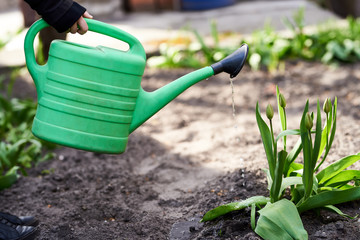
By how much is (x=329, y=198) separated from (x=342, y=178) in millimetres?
116

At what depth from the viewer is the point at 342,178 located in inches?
66.6

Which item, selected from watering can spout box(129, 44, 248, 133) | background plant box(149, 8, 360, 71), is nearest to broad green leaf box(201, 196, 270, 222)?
watering can spout box(129, 44, 248, 133)

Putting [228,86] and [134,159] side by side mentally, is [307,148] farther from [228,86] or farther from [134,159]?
[228,86]

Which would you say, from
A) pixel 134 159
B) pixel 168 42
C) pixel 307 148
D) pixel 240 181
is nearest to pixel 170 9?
pixel 168 42

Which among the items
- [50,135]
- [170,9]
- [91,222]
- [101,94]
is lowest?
[170,9]

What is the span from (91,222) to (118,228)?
4.5 inches

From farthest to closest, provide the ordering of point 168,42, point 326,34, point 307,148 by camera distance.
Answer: point 168,42 < point 326,34 < point 307,148

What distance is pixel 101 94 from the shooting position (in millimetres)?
1576

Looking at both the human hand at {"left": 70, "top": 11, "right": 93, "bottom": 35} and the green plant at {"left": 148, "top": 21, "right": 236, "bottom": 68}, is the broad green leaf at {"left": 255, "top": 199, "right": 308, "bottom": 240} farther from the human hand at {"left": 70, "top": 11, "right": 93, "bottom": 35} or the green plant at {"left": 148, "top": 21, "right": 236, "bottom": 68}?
the green plant at {"left": 148, "top": 21, "right": 236, "bottom": 68}

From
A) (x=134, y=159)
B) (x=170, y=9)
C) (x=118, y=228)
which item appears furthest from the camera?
(x=170, y=9)

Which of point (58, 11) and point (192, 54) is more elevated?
point (58, 11)

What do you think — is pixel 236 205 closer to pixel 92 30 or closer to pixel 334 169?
pixel 334 169

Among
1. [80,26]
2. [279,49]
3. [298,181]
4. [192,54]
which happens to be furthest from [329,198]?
[192,54]

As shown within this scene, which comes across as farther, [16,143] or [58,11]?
[16,143]
